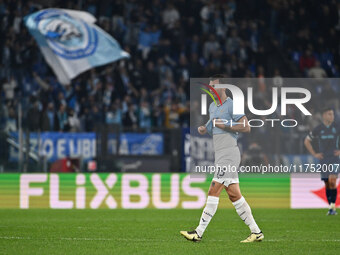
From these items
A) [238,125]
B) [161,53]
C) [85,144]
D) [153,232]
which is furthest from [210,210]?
[161,53]

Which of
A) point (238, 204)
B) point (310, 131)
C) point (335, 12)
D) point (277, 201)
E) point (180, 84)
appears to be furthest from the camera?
point (335, 12)

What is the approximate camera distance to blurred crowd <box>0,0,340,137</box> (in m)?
23.6

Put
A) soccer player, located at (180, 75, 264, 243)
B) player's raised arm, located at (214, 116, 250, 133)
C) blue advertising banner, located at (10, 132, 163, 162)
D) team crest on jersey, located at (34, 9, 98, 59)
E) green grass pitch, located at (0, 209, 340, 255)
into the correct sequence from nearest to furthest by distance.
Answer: green grass pitch, located at (0, 209, 340, 255), player's raised arm, located at (214, 116, 250, 133), soccer player, located at (180, 75, 264, 243), blue advertising banner, located at (10, 132, 163, 162), team crest on jersey, located at (34, 9, 98, 59)

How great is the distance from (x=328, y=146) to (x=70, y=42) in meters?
9.03

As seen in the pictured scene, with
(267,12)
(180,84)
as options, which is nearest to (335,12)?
(267,12)

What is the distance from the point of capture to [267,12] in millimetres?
28781

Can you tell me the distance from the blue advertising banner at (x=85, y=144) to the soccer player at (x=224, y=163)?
28.0ft

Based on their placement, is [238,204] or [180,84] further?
[180,84]

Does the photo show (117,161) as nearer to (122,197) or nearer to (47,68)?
(122,197)

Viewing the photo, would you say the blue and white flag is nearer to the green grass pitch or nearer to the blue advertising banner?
the blue advertising banner

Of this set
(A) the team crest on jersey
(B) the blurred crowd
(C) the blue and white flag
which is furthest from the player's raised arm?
(A) the team crest on jersey

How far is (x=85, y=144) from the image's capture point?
20094mm

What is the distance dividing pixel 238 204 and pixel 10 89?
14.6 m

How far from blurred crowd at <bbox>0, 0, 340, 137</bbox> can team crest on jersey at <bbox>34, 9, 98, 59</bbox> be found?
1376mm
